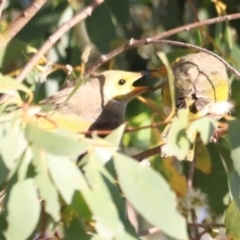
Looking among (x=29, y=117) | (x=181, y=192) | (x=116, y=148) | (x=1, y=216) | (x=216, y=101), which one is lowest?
(x=216, y=101)

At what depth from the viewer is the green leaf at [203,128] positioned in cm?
133

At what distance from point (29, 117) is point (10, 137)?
2.3 inches

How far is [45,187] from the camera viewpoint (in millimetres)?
1240

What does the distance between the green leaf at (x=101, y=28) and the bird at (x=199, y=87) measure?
0.79 ft

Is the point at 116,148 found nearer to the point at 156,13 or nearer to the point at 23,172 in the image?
the point at 23,172

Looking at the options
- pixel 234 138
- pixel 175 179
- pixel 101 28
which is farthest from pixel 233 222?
pixel 101 28

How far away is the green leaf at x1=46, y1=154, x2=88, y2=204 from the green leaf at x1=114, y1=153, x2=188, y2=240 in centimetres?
7

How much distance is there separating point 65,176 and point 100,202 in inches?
3.1

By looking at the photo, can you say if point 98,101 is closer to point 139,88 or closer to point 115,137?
point 139,88

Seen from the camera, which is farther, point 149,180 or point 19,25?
point 19,25

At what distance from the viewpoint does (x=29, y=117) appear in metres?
1.30

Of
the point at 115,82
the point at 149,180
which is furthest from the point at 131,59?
the point at 149,180

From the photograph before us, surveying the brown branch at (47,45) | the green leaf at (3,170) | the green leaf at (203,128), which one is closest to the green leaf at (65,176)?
the green leaf at (3,170)

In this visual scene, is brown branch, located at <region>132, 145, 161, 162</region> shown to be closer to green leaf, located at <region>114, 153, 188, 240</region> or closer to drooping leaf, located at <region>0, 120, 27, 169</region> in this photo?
green leaf, located at <region>114, 153, 188, 240</region>
